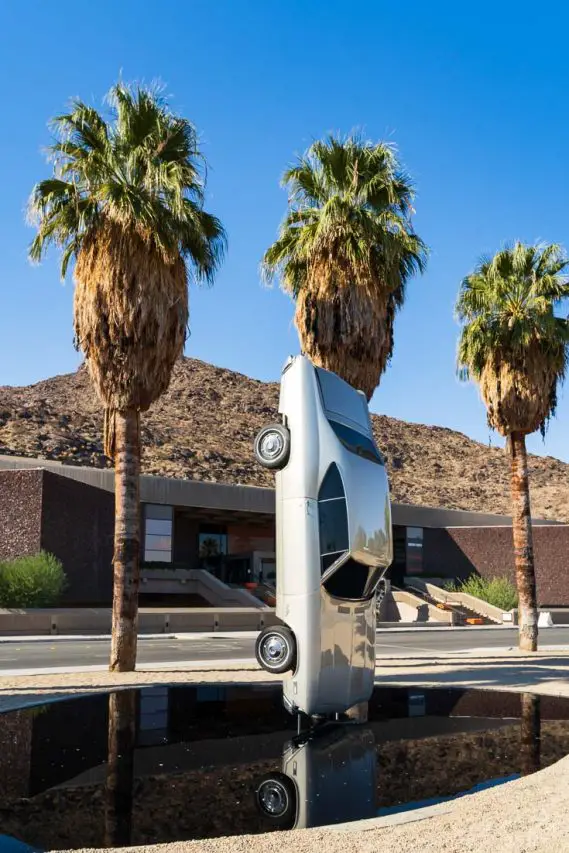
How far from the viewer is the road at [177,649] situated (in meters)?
20.1

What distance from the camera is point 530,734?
10227 mm

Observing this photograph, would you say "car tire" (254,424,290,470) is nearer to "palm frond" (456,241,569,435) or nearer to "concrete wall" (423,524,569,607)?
"palm frond" (456,241,569,435)

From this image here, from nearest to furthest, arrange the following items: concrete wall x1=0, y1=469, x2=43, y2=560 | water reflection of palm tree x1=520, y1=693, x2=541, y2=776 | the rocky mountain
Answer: water reflection of palm tree x1=520, y1=693, x2=541, y2=776 → concrete wall x1=0, y1=469, x2=43, y2=560 → the rocky mountain

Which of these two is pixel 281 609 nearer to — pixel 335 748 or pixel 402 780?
pixel 335 748

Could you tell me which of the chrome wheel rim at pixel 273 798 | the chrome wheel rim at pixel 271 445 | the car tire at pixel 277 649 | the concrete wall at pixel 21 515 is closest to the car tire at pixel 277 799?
the chrome wheel rim at pixel 273 798

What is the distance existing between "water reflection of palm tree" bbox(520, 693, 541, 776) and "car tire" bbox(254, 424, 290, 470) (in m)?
4.12

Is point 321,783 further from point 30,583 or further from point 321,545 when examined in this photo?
point 30,583

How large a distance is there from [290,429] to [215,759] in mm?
3859

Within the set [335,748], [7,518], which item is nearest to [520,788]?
[335,748]

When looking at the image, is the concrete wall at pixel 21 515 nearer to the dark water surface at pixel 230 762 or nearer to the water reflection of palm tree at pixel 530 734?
the dark water surface at pixel 230 762

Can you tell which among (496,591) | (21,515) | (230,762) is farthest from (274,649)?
(496,591)

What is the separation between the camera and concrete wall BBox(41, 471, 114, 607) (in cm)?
3869

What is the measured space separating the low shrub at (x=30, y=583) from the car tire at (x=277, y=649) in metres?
24.8

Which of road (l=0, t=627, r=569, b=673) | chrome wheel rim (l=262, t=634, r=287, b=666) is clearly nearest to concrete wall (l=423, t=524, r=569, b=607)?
road (l=0, t=627, r=569, b=673)
